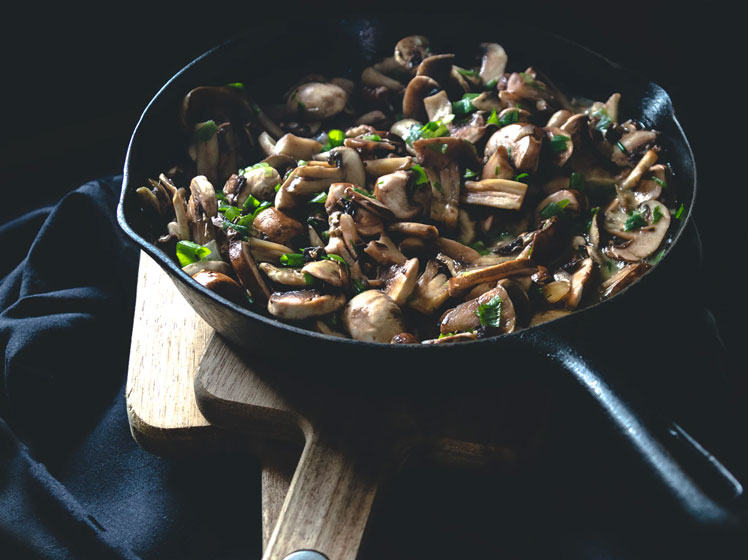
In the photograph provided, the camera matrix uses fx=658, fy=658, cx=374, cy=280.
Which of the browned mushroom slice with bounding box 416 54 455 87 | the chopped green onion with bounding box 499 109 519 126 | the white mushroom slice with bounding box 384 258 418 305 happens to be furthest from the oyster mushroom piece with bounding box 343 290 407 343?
the browned mushroom slice with bounding box 416 54 455 87

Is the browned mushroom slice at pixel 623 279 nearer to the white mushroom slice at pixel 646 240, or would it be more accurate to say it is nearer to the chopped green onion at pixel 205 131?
the white mushroom slice at pixel 646 240

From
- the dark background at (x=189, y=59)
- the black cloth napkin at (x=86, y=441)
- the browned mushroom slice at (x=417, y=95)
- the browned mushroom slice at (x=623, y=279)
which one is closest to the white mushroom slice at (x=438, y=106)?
the browned mushroom slice at (x=417, y=95)

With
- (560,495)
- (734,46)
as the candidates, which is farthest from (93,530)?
(734,46)

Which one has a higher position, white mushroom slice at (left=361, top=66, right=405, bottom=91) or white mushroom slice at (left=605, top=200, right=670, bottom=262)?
white mushroom slice at (left=361, top=66, right=405, bottom=91)

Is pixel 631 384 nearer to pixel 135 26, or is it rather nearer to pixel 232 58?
pixel 232 58

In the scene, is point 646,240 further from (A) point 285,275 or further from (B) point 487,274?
(A) point 285,275

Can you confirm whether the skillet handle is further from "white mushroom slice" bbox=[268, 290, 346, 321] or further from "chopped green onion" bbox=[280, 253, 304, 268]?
"chopped green onion" bbox=[280, 253, 304, 268]

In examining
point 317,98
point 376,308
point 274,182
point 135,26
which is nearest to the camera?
point 376,308
